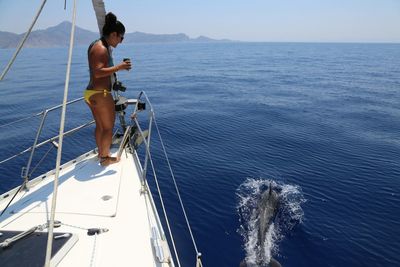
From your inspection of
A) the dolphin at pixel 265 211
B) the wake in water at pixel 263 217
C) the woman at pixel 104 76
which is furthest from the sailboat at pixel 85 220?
the dolphin at pixel 265 211

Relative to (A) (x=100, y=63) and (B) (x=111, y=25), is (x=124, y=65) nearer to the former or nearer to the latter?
(A) (x=100, y=63)

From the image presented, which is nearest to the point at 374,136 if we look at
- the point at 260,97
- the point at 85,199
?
the point at 260,97

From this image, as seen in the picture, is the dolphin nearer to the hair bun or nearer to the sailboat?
the sailboat

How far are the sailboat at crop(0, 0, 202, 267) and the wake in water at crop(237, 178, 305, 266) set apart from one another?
4.09 metres

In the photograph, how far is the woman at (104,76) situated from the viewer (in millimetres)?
5750

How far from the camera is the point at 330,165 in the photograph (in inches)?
543

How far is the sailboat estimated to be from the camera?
385cm

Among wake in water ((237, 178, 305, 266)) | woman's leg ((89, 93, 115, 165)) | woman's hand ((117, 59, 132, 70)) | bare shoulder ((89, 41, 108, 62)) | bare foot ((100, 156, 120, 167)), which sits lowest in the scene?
wake in water ((237, 178, 305, 266))

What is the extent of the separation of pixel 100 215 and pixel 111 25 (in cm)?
372

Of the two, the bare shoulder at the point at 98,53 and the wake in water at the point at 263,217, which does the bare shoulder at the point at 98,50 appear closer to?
the bare shoulder at the point at 98,53

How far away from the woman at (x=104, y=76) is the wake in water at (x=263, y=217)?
16.6 ft

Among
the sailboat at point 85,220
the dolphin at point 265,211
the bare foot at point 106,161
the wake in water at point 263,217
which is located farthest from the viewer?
the dolphin at point 265,211

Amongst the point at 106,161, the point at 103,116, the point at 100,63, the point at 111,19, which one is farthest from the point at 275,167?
the point at 111,19

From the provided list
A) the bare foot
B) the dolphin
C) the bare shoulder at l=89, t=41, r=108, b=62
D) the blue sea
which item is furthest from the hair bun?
the dolphin
